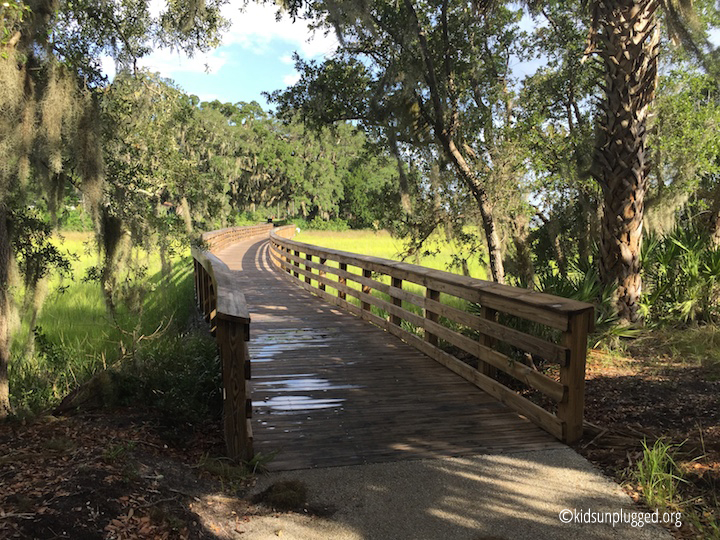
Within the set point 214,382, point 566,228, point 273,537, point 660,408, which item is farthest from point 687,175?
point 273,537

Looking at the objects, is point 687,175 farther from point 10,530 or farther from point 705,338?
point 10,530

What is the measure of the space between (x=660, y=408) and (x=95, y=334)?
345 inches

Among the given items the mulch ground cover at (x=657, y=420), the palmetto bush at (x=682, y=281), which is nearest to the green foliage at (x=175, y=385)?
the mulch ground cover at (x=657, y=420)

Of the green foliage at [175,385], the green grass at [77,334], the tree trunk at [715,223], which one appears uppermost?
the tree trunk at [715,223]

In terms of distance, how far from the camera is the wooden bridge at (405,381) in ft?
12.6

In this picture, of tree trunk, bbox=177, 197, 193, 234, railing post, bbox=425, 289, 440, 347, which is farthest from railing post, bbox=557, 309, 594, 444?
tree trunk, bbox=177, 197, 193, 234

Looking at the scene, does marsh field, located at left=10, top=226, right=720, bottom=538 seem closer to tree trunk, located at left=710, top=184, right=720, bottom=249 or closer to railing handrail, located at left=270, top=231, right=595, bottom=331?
railing handrail, located at left=270, top=231, right=595, bottom=331

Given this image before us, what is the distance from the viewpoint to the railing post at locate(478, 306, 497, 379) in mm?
5082

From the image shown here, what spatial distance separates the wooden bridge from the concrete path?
212 mm

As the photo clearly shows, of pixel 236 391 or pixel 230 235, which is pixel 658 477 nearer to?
pixel 236 391

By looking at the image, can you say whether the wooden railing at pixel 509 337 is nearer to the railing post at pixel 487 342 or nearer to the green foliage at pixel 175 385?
the railing post at pixel 487 342

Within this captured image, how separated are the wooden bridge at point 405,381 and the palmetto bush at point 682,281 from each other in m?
1.94

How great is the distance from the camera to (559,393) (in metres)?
3.99

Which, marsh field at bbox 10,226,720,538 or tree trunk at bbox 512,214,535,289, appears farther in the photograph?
tree trunk at bbox 512,214,535,289
